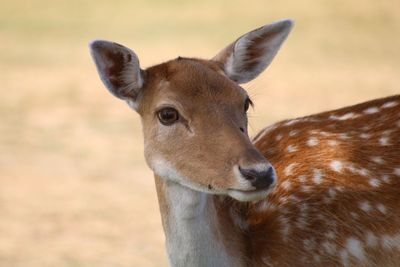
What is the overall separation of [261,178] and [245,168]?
0.36ft

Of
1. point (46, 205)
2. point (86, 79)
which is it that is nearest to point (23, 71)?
point (86, 79)

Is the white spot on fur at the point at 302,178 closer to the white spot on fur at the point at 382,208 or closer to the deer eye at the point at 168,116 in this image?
the white spot on fur at the point at 382,208

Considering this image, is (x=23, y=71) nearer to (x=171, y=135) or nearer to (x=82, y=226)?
(x=82, y=226)

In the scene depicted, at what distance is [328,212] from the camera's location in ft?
19.4

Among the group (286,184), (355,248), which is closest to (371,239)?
(355,248)

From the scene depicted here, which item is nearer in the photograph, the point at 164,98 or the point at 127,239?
the point at 164,98

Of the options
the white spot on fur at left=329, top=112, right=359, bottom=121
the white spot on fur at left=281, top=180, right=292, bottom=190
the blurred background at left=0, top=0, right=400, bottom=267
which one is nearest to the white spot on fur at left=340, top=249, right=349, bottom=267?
the white spot on fur at left=281, top=180, right=292, bottom=190

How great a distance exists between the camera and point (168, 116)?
5.61 meters

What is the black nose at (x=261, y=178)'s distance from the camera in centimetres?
505

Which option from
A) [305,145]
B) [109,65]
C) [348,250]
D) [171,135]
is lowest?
[348,250]

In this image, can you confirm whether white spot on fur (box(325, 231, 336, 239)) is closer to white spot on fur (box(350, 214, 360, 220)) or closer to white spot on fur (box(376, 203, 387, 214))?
white spot on fur (box(350, 214, 360, 220))

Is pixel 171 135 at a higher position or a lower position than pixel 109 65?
lower

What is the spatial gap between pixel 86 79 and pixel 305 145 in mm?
11308

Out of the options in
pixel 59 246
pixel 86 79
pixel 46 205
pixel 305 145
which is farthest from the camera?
pixel 86 79
